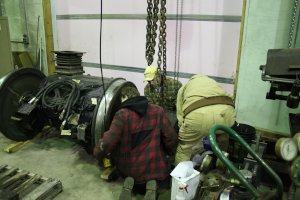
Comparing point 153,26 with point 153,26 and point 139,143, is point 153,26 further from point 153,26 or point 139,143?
point 139,143

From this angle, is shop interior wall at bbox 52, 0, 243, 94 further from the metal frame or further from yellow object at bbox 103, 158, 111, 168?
yellow object at bbox 103, 158, 111, 168

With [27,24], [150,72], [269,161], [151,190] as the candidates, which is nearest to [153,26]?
[150,72]

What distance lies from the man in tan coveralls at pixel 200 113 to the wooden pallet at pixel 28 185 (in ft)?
4.19

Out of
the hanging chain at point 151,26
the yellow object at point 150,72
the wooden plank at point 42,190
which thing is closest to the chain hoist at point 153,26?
the hanging chain at point 151,26

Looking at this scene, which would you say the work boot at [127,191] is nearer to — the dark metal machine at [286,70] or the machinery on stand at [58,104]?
the machinery on stand at [58,104]

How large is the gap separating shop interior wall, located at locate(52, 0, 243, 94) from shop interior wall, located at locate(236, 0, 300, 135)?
0.31 metres

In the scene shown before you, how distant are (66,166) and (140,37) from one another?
2327 mm

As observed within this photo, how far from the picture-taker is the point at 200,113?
2.49 meters

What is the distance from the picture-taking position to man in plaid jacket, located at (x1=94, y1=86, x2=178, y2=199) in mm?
2348

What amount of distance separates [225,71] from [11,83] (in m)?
2.77

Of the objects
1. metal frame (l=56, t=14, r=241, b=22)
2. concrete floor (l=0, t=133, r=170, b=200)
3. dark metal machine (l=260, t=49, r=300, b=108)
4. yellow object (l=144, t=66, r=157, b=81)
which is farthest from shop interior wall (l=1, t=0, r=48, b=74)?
dark metal machine (l=260, t=49, r=300, b=108)

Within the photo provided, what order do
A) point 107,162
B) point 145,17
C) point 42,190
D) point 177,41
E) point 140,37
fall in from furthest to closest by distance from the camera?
point 140,37, point 145,17, point 177,41, point 107,162, point 42,190

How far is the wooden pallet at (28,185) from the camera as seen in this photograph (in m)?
2.31

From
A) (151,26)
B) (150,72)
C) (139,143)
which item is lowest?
(139,143)
